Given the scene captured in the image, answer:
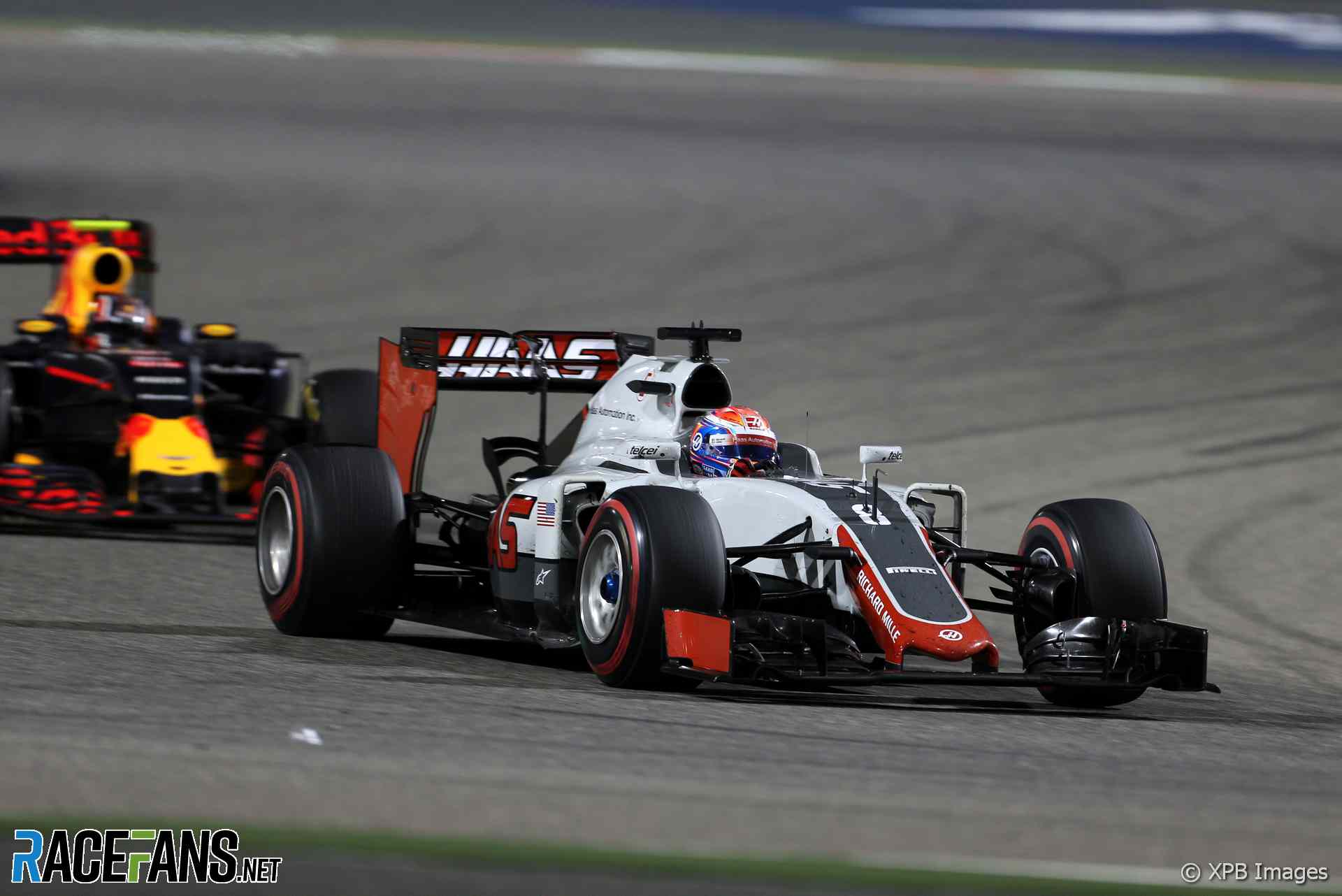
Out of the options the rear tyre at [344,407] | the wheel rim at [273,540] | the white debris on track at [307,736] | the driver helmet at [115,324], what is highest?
the driver helmet at [115,324]

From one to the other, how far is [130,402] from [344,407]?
149cm

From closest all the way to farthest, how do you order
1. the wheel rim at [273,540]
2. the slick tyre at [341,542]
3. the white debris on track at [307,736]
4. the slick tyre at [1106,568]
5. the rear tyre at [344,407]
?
the white debris on track at [307,736]
the slick tyre at [1106,568]
the slick tyre at [341,542]
the wheel rim at [273,540]
the rear tyre at [344,407]

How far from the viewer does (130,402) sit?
1492cm

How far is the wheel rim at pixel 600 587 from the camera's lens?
9.02 m

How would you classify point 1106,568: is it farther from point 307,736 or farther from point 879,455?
point 307,736

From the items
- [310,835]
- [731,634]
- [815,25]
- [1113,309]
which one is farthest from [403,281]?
[310,835]

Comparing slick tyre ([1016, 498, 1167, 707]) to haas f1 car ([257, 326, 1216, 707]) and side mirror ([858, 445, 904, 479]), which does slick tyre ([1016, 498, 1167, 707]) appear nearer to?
haas f1 car ([257, 326, 1216, 707])

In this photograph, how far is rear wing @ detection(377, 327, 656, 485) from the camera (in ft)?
36.7

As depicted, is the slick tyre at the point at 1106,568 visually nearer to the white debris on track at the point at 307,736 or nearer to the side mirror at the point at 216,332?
the white debris on track at the point at 307,736

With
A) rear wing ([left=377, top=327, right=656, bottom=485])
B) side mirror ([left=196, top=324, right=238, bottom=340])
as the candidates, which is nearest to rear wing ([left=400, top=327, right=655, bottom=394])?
rear wing ([left=377, top=327, right=656, bottom=485])

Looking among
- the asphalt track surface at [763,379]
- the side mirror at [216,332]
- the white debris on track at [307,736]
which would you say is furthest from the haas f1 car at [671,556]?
the side mirror at [216,332]

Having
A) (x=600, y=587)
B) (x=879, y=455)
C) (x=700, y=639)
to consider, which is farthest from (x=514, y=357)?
(x=700, y=639)

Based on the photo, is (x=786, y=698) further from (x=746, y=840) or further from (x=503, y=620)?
(x=746, y=840)

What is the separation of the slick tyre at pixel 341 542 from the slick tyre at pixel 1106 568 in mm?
3150
